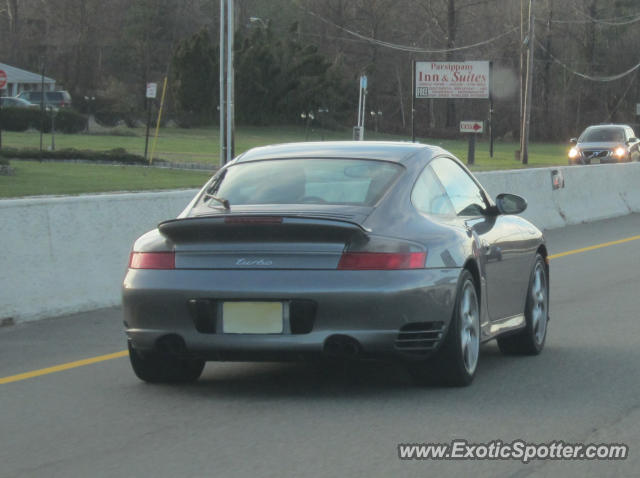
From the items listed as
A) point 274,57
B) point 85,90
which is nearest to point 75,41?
point 85,90

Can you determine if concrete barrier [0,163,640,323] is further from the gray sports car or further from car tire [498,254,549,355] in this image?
car tire [498,254,549,355]

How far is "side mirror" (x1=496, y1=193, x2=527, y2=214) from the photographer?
8.33m

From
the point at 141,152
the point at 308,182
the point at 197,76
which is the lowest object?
the point at 141,152

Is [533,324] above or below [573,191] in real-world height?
above

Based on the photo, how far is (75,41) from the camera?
90.1 m

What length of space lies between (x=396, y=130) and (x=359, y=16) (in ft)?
46.7

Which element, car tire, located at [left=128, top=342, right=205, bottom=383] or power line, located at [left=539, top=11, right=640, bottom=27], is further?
power line, located at [left=539, top=11, right=640, bottom=27]

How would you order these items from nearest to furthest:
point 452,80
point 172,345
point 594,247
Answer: point 172,345 < point 594,247 < point 452,80

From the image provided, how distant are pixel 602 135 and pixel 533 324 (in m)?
35.5

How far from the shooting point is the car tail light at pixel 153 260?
689 centimetres

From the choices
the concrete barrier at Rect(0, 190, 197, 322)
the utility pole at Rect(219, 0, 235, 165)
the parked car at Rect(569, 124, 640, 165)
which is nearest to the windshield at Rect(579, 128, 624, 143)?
the parked car at Rect(569, 124, 640, 165)

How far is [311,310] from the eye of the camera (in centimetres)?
659

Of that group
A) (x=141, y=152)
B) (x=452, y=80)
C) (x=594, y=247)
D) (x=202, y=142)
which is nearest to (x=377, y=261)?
(x=594, y=247)

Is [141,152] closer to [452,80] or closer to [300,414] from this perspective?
[452,80]
